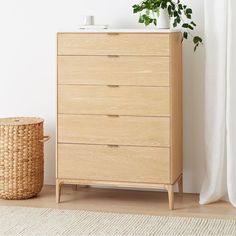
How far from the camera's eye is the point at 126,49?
3.88 metres

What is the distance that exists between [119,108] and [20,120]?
28.2 inches

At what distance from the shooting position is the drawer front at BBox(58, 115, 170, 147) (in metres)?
3.88

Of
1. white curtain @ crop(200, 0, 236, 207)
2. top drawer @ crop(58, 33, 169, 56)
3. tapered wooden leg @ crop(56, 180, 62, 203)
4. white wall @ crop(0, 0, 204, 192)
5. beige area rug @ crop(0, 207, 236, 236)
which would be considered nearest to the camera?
beige area rug @ crop(0, 207, 236, 236)

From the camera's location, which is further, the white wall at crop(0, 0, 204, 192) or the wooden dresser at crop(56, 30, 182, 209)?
the white wall at crop(0, 0, 204, 192)

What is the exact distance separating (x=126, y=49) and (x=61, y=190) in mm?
1069

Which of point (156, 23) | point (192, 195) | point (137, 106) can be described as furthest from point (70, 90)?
point (192, 195)

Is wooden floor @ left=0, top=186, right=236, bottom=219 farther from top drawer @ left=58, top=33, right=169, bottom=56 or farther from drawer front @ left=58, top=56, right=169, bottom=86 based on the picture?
top drawer @ left=58, top=33, right=169, bottom=56

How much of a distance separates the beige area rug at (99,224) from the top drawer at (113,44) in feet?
2.94

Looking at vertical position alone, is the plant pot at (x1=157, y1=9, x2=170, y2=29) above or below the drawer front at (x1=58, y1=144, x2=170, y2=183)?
above

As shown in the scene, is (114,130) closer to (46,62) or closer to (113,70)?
(113,70)

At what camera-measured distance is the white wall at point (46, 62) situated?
4.29 meters

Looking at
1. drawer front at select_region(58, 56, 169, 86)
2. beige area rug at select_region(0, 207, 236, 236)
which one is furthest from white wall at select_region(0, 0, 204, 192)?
beige area rug at select_region(0, 207, 236, 236)

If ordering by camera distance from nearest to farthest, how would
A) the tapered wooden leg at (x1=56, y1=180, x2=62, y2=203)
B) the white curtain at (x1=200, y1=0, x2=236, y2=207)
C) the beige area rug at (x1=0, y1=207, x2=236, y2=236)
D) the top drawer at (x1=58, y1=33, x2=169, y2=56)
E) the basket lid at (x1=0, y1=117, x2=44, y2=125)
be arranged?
the beige area rug at (x1=0, y1=207, x2=236, y2=236)
the top drawer at (x1=58, y1=33, x2=169, y2=56)
the white curtain at (x1=200, y1=0, x2=236, y2=207)
the tapered wooden leg at (x1=56, y1=180, x2=62, y2=203)
the basket lid at (x1=0, y1=117, x2=44, y2=125)

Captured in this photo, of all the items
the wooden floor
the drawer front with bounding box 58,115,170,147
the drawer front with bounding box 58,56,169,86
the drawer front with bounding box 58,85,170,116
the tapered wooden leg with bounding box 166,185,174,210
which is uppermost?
the drawer front with bounding box 58,56,169,86
